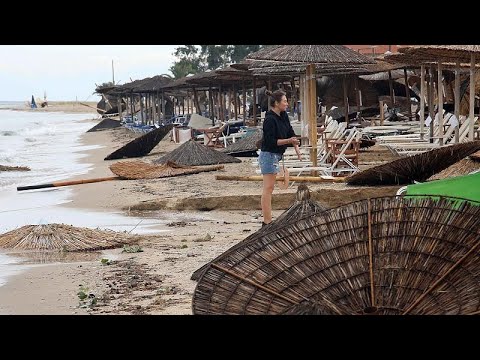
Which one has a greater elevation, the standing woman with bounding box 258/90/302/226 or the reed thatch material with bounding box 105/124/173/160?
the standing woman with bounding box 258/90/302/226

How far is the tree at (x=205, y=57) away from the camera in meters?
56.8

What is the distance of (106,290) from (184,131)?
1759 centimetres

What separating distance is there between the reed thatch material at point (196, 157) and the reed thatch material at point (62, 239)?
689cm

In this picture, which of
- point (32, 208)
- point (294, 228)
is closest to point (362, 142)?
point (32, 208)

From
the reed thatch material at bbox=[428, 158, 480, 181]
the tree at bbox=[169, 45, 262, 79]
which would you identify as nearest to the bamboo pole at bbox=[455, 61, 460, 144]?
the reed thatch material at bbox=[428, 158, 480, 181]

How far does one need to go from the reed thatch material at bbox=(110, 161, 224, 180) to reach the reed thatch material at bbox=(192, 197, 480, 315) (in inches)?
400

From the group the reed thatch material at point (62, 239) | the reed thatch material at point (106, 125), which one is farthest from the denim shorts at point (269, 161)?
the reed thatch material at point (106, 125)

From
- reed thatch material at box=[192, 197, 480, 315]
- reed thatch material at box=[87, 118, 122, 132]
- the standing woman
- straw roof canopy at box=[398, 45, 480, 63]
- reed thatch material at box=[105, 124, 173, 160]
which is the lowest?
reed thatch material at box=[87, 118, 122, 132]

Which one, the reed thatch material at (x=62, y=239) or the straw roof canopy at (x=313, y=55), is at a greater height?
the straw roof canopy at (x=313, y=55)

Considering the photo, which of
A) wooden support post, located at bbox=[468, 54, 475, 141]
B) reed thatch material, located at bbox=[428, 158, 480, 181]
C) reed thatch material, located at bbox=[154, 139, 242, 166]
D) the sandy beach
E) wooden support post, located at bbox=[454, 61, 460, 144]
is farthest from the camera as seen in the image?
reed thatch material, located at bbox=[154, 139, 242, 166]

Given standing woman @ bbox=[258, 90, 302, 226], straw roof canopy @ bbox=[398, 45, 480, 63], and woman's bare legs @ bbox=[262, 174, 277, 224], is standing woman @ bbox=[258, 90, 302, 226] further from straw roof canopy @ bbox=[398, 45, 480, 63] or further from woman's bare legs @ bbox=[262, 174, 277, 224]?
straw roof canopy @ bbox=[398, 45, 480, 63]

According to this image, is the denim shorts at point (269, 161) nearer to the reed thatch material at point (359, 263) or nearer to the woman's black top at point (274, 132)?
the woman's black top at point (274, 132)

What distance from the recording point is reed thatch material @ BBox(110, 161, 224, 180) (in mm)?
14602
